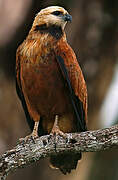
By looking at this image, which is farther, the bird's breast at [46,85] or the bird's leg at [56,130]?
the bird's breast at [46,85]

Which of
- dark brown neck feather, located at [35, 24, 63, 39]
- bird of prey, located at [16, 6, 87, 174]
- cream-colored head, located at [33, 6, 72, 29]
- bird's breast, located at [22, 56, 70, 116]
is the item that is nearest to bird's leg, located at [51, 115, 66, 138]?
bird of prey, located at [16, 6, 87, 174]

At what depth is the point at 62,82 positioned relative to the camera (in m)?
8.52

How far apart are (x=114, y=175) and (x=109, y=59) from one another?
12.5 ft

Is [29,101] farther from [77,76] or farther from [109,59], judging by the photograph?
[109,59]

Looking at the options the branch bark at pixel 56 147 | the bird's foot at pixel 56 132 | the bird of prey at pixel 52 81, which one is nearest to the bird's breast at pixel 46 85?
the bird of prey at pixel 52 81

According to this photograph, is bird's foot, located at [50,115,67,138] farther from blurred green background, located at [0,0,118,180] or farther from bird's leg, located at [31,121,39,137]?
blurred green background, located at [0,0,118,180]

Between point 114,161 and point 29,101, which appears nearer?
point 29,101

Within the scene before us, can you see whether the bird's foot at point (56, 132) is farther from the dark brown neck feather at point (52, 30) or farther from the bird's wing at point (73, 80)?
the dark brown neck feather at point (52, 30)

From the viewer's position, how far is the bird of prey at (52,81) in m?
8.45

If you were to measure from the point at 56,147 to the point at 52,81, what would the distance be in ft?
4.27

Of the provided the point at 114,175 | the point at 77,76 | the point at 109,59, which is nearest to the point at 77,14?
the point at 109,59

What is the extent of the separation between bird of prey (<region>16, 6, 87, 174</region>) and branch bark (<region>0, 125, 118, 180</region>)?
634 mm

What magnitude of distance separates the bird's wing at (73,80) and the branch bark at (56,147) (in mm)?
947

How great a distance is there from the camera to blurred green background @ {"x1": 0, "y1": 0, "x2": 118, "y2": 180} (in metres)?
11.9
